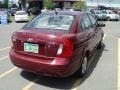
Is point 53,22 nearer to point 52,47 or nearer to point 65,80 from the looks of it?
point 52,47

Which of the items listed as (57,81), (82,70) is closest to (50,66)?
(57,81)

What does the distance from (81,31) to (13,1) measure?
108285 millimetres

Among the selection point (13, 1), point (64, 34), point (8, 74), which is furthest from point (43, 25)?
point (13, 1)

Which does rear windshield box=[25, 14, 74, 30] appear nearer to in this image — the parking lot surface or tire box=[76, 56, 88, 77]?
tire box=[76, 56, 88, 77]

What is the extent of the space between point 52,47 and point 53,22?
125 centimetres

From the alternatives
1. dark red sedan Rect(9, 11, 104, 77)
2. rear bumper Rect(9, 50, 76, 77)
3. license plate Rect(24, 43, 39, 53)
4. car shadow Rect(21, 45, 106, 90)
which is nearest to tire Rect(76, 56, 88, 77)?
dark red sedan Rect(9, 11, 104, 77)

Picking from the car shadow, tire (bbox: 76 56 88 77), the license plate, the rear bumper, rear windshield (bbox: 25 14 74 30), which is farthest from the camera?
tire (bbox: 76 56 88 77)

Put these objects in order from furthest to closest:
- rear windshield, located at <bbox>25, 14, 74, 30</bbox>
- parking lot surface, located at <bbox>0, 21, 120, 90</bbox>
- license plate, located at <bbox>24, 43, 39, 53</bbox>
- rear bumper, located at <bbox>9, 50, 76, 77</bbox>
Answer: rear windshield, located at <bbox>25, 14, 74, 30</bbox> < parking lot surface, located at <bbox>0, 21, 120, 90</bbox> < license plate, located at <bbox>24, 43, 39, 53</bbox> < rear bumper, located at <bbox>9, 50, 76, 77</bbox>

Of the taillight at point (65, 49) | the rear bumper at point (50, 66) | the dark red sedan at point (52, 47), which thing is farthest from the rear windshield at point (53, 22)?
the rear bumper at point (50, 66)

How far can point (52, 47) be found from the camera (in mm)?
6133

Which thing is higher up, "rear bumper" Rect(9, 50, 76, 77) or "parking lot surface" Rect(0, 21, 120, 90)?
"rear bumper" Rect(9, 50, 76, 77)

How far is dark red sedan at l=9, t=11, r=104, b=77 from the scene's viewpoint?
6.13 m

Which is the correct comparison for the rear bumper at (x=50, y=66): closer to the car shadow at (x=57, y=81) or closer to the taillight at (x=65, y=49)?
the taillight at (x=65, y=49)

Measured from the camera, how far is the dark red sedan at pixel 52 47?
613cm
